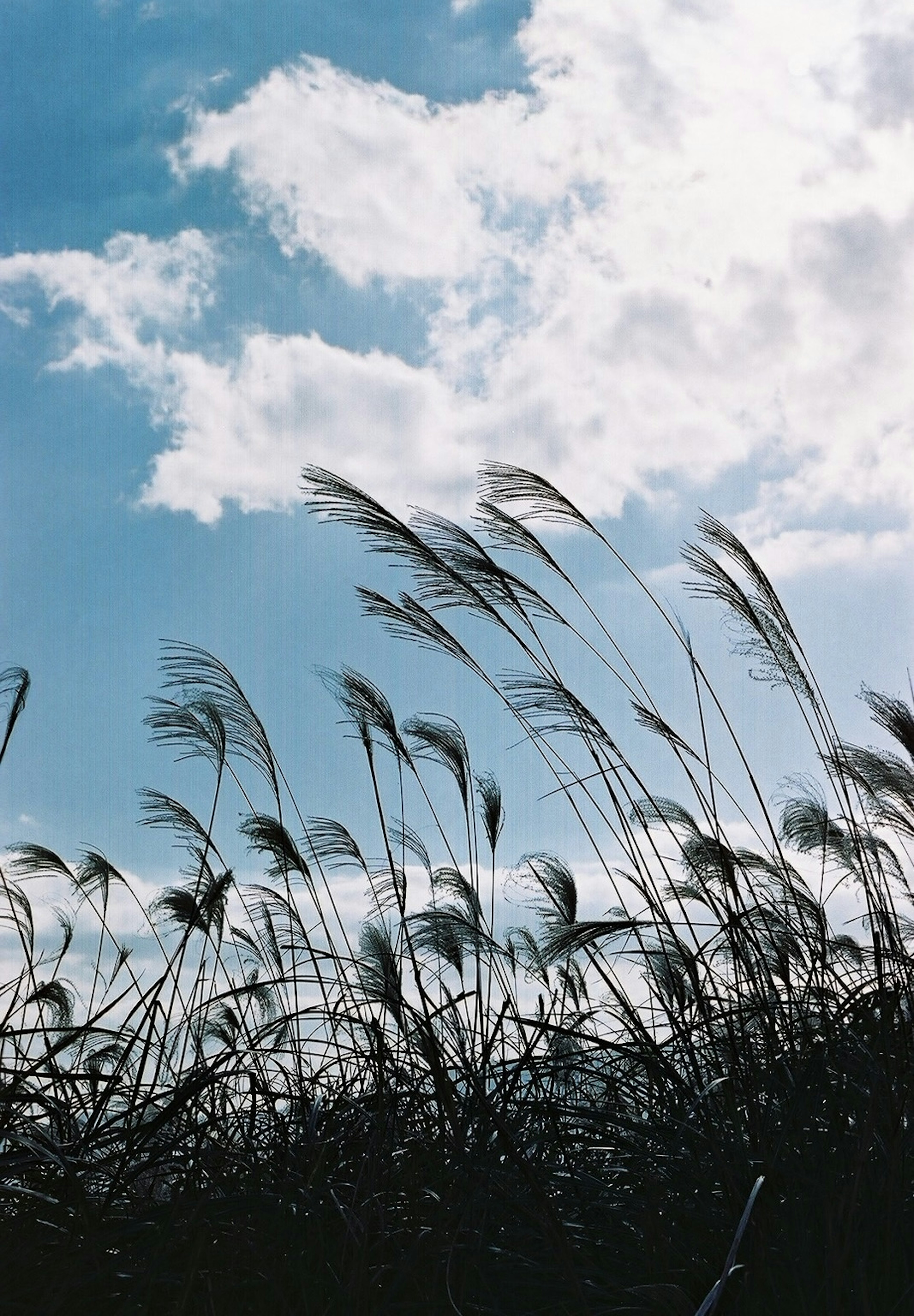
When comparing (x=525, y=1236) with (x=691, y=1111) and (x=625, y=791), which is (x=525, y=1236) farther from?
(x=625, y=791)

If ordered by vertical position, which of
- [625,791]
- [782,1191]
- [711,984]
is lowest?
[782,1191]

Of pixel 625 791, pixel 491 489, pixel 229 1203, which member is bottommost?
pixel 229 1203

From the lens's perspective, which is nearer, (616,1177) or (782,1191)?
(782,1191)

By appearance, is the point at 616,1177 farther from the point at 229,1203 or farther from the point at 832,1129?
the point at 229,1203

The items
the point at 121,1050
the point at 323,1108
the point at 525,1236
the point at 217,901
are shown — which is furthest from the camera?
the point at 217,901

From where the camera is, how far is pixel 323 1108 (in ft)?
8.75

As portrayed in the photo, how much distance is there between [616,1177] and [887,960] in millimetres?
1105

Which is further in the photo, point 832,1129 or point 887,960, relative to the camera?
point 887,960

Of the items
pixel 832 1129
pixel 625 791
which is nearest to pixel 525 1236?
pixel 832 1129

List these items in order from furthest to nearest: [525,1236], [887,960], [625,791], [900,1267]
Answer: [625,791]
[887,960]
[525,1236]
[900,1267]

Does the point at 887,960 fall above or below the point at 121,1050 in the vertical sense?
above

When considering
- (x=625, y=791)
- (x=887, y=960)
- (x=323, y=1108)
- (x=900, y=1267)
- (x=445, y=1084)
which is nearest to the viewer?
(x=900, y=1267)

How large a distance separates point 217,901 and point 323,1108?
4.97ft

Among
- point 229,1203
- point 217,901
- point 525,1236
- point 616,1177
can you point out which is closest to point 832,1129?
point 616,1177
